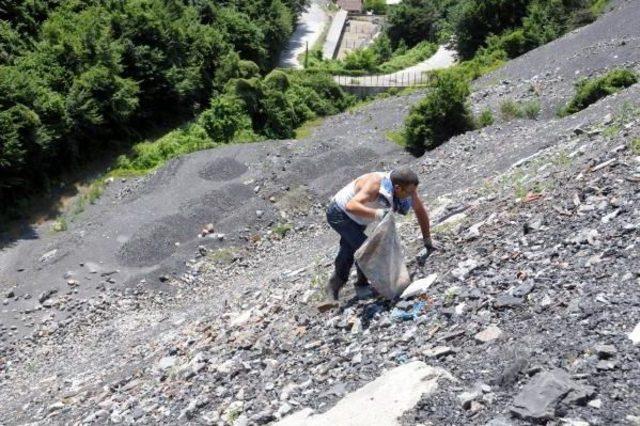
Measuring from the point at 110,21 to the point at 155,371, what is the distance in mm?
22713

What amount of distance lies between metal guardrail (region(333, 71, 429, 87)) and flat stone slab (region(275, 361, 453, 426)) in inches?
1436

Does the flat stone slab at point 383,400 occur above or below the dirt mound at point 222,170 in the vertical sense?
above

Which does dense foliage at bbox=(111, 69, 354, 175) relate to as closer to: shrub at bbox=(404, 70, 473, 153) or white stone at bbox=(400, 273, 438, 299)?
shrub at bbox=(404, 70, 473, 153)

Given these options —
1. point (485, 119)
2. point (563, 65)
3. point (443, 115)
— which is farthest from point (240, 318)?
point (563, 65)

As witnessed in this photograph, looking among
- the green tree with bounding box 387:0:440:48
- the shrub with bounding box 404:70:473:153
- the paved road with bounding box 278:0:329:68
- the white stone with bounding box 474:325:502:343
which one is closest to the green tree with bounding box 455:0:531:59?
the green tree with bounding box 387:0:440:48

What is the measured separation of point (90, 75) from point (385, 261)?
2072 cm

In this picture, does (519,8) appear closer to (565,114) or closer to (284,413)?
(565,114)

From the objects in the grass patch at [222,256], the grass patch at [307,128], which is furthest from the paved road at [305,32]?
the grass patch at [222,256]

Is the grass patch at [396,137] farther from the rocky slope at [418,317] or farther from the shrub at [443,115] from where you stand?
the rocky slope at [418,317]

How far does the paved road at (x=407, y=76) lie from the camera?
147 feet

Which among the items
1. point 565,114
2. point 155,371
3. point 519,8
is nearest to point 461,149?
point 565,114

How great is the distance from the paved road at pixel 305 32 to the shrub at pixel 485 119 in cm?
2603

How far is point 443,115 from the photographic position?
2450 cm

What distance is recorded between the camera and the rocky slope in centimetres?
718
